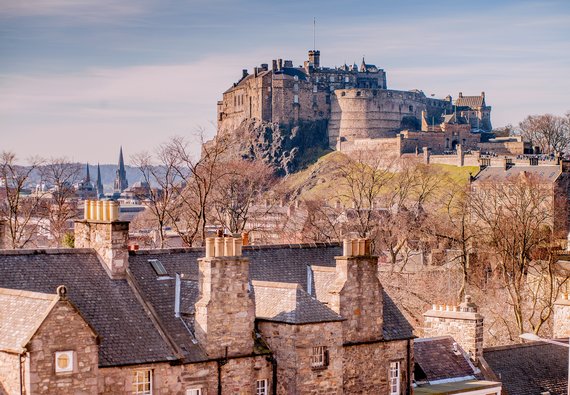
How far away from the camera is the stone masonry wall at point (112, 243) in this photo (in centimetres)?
2695

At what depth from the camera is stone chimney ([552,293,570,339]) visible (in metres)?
40.1

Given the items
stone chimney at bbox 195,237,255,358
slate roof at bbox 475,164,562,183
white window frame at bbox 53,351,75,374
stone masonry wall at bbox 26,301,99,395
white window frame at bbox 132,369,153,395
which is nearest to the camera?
stone masonry wall at bbox 26,301,99,395

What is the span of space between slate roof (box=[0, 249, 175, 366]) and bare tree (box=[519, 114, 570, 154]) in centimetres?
15871

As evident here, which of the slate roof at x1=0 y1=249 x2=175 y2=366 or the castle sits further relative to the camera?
the castle

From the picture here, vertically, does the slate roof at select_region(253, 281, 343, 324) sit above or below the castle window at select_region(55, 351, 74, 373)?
above

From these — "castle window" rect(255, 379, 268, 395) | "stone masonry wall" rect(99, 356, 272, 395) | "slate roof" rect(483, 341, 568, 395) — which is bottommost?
"slate roof" rect(483, 341, 568, 395)

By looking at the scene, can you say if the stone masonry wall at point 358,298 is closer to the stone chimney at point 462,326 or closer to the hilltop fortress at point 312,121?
the stone chimney at point 462,326

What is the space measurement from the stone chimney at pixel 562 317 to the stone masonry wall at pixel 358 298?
494 inches

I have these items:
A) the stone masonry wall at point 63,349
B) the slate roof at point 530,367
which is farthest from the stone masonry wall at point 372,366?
the stone masonry wall at point 63,349

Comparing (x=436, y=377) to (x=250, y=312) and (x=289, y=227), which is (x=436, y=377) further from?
(x=289, y=227)

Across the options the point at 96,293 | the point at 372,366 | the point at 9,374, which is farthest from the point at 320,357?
the point at 9,374

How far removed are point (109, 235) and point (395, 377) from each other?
9733 mm

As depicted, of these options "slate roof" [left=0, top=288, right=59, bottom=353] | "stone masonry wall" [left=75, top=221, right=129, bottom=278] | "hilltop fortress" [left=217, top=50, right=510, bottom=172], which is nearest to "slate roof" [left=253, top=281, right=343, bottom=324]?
"stone masonry wall" [left=75, top=221, right=129, bottom=278]

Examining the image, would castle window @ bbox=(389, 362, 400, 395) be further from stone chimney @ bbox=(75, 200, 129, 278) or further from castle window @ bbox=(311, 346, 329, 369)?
stone chimney @ bbox=(75, 200, 129, 278)
